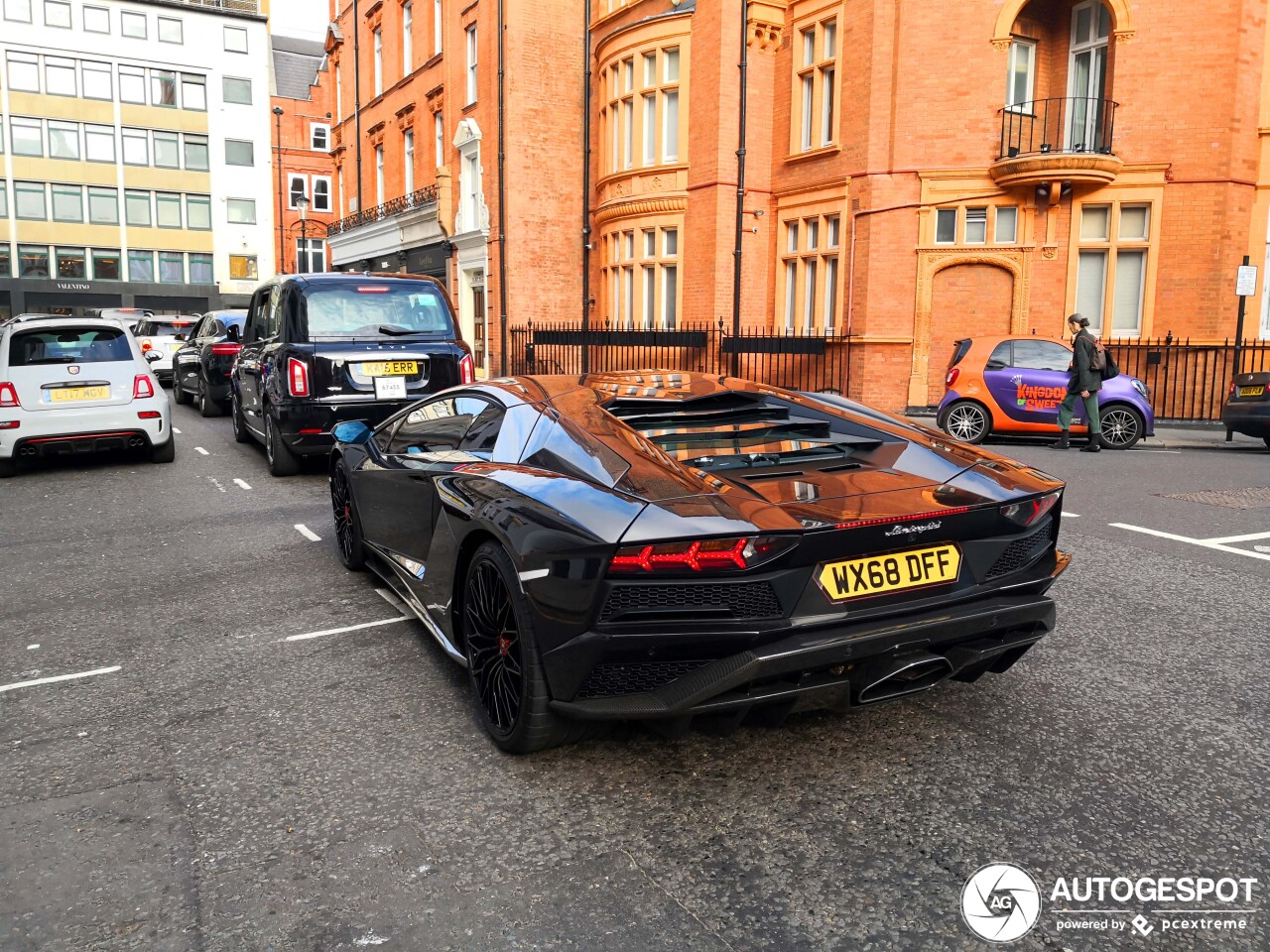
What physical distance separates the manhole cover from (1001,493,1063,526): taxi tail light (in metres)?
6.02

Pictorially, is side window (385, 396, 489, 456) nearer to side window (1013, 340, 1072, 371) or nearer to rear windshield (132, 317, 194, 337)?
side window (1013, 340, 1072, 371)

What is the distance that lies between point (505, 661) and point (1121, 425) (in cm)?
1278

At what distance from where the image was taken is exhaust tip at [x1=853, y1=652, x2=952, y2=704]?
Result: 119 inches

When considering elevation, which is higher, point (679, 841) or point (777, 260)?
point (777, 260)

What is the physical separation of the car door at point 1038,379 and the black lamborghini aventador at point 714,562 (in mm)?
10635

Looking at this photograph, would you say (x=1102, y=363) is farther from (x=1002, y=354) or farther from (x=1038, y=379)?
(x=1002, y=354)

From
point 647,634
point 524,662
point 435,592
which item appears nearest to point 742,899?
point 647,634

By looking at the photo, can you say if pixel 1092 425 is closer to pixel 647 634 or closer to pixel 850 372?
pixel 850 372

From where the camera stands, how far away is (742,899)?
2576 millimetres

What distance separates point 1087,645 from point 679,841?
2.66m

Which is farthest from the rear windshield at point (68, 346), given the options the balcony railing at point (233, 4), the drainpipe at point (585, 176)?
the balcony railing at point (233, 4)

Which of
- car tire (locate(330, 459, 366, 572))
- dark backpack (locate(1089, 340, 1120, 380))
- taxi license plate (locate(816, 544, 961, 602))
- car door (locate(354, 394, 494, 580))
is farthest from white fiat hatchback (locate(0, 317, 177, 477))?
dark backpack (locate(1089, 340, 1120, 380))

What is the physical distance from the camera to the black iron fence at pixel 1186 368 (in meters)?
17.2

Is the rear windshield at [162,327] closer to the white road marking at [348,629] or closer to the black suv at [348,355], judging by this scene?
the black suv at [348,355]
